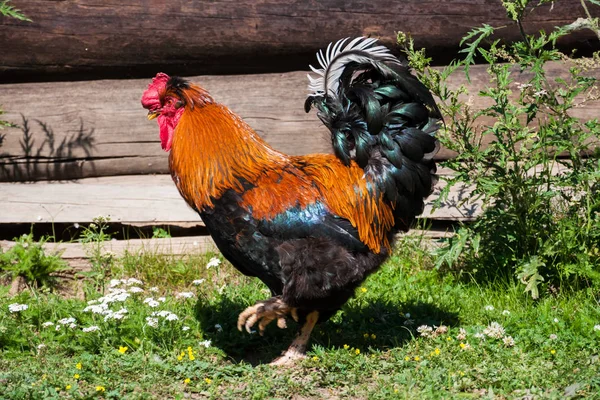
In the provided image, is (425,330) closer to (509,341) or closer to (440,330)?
(440,330)

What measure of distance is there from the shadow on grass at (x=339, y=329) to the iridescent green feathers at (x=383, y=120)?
2.78ft

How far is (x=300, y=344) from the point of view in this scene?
15.7 feet

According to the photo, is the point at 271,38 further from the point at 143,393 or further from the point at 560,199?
the point at 143,393

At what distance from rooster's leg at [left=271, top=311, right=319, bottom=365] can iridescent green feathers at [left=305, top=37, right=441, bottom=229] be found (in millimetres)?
854

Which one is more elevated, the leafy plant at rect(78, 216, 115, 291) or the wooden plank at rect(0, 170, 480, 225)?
Result: the wooden plank at rect(0, 170, 480, 225)

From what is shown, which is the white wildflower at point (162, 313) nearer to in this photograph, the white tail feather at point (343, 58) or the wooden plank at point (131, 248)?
the wooden plank at point (131, 248)

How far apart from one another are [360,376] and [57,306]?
7.11 feet

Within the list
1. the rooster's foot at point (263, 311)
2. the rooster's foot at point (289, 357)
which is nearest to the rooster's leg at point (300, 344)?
the rooster's foot at point (289, 357)

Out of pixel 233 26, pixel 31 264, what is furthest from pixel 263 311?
pixel 233 26

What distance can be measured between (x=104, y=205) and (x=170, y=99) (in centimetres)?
188

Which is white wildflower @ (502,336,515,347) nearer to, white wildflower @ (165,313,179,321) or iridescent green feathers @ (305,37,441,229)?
iridescent green feathers @ (305,37,441,229)

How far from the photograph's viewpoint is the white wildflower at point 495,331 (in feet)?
15.1

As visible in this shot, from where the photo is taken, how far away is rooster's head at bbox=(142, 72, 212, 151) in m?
4.68

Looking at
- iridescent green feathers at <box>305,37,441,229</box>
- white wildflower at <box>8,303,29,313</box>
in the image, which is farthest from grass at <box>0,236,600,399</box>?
iridescent green feathers at <box>305,37,441,229</box>
